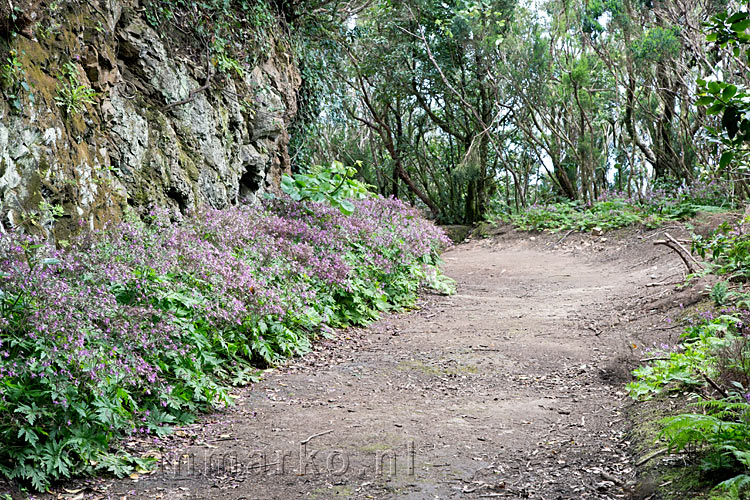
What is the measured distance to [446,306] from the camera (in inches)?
323

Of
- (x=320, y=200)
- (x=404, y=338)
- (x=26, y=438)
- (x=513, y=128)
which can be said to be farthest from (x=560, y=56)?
(x=26, y=438)

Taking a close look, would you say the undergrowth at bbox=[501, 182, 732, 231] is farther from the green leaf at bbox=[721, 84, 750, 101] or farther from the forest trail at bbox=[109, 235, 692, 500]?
the green leaf at bbox=[721, 84, 750, 101]

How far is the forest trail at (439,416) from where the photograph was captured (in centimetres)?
325

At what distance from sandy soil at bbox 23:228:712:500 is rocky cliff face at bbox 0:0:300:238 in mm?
2379

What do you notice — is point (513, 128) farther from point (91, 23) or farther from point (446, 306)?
point (91, 23)

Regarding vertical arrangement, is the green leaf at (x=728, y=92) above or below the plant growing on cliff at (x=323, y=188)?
below

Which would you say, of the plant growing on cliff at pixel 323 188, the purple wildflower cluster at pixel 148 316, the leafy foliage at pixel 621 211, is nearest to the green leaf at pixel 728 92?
the purple wildflower cluster at pixel 148 316

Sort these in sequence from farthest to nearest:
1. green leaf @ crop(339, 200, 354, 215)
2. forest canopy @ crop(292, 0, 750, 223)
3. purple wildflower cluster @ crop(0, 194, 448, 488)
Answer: forest canopy @ crop(292, 0, 750, 223), green leaf @ crop(339, 200, 354, 215), purple wildflower cluster @ crop(0, 194, 448, 488)

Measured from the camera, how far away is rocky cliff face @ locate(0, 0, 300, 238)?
4.88 m

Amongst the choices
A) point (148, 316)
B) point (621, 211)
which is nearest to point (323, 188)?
point (148, 316)

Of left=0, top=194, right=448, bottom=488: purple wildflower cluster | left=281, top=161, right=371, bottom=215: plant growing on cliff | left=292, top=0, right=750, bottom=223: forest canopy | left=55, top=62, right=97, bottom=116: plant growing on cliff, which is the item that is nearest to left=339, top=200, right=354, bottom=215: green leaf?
left=281, top=161, right=371, bottom=215: plant growing on cliff

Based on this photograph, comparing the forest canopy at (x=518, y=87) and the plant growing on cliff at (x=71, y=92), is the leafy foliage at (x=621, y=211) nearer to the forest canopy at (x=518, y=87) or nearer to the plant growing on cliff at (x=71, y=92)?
the forest canopy at (x=518, y=87)

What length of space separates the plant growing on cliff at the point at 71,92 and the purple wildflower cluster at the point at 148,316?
1123 mm

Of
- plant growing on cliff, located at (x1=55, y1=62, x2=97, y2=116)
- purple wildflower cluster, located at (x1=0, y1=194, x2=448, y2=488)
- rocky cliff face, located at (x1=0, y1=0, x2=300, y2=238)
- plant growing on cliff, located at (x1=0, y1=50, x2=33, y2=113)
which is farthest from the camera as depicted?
plant growing on cliff, located at (x1=55, y1=62, x2=97, y2=116)
